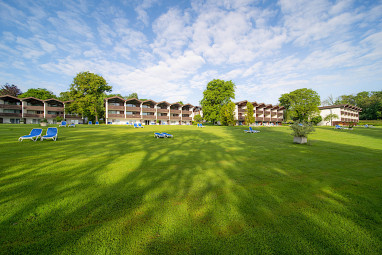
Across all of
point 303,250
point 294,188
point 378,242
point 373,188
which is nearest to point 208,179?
point 294,188

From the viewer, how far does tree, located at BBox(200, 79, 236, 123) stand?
52.4 metres

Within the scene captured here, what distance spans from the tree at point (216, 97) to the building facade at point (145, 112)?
14562 millimetres

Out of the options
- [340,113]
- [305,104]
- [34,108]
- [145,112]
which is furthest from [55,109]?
[340,113]

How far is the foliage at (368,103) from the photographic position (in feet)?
221

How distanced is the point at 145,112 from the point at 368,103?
10509 cm

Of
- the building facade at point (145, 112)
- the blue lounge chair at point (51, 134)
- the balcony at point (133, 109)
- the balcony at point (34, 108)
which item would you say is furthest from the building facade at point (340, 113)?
the balcony at point (34, 108)

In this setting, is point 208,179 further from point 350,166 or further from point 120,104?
point 120,104

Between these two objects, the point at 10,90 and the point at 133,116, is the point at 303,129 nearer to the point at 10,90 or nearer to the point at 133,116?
the point at 133,116

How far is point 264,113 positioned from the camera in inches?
2862

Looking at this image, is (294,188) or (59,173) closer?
(294,188)

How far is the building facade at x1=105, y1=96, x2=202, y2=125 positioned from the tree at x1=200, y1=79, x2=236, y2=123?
14562 millimetres

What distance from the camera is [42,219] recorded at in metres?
2.81

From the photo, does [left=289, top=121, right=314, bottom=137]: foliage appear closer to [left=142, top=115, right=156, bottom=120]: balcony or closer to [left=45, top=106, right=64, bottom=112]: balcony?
[left=142, top=115, right=156, bottom=120]: balcony

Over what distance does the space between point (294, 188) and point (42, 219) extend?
5.80 meters
